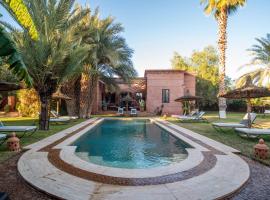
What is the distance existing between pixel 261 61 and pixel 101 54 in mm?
16851

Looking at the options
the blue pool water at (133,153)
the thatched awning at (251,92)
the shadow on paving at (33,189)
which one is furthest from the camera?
the thatched awning at (251,92)

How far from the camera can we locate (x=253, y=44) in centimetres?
2580

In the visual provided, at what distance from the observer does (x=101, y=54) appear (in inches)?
961

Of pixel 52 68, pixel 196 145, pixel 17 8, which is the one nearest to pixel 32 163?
pixel 17 8

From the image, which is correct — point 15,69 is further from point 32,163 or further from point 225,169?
point 225,169

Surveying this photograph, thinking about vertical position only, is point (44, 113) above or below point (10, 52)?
below

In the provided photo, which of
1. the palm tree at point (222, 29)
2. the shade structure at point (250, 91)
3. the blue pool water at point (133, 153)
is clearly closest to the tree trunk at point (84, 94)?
the palm tree at point (222, 29)

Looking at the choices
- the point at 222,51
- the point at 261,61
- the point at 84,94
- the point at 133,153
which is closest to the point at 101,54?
the point at 84,94

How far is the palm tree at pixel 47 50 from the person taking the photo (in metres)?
13.0

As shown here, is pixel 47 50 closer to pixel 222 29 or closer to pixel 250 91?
pixel 250 91

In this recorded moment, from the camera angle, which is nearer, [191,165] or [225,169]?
[225,169]

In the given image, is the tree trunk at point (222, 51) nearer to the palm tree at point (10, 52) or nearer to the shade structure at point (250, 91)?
the shade structure at point (250, 91)

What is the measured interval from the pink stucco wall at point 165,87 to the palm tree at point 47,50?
18.6m

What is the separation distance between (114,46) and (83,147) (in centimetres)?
1663
